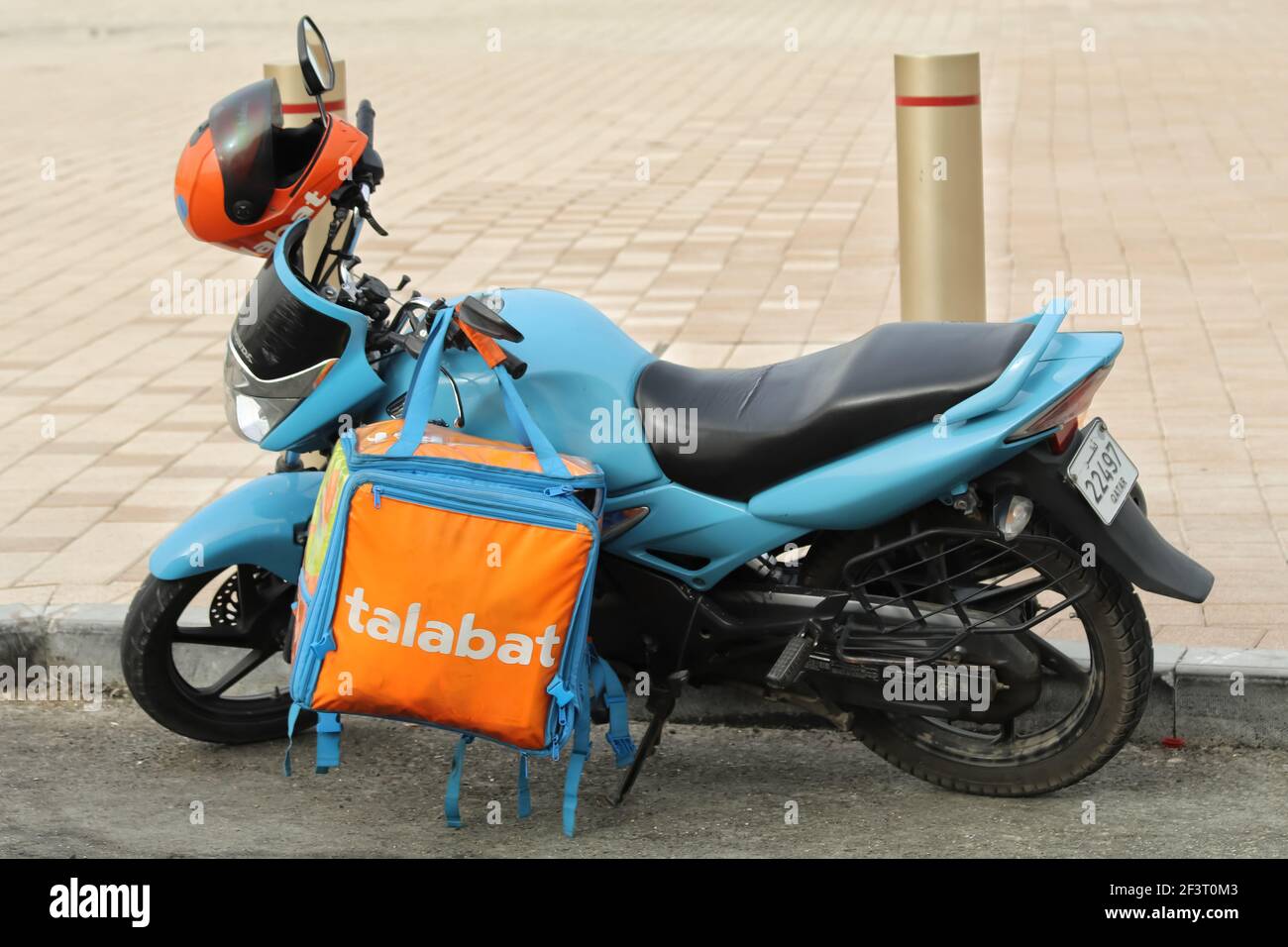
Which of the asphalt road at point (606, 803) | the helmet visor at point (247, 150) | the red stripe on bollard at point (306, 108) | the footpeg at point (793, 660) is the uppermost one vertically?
the helmet visor at point (247, 150)

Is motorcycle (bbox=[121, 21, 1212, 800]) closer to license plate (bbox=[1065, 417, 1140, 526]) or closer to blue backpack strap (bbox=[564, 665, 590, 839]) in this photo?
license plate (bbox=[1065, 417, 1140, 526])

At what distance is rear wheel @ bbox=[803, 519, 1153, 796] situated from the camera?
150 inches

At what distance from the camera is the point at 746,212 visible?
1048 cm

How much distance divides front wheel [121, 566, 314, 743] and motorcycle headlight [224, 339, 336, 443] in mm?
406

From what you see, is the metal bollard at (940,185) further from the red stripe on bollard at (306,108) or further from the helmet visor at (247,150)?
the helmet visor at (247,150)

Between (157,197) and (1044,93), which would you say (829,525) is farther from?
(1044,93)

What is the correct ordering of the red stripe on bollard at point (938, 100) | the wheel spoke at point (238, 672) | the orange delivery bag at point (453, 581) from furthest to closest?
the red stripe on bollard at point (938, 100), the wheel spoke at point (238, 672), the orange delivery bag at point (453, 581)

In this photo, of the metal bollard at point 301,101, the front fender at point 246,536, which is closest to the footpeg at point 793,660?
the front fender at point 246,536

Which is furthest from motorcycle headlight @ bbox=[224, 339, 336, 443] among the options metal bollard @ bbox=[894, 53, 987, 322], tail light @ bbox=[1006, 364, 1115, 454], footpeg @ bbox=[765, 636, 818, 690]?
metal bollard @ bbox=[894, 53, 987, 322]

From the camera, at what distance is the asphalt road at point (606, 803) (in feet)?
12.6

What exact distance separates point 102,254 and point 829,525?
23.0 ft

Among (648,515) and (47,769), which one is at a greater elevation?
(648,515)

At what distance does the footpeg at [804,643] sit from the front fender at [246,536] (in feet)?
3.68
